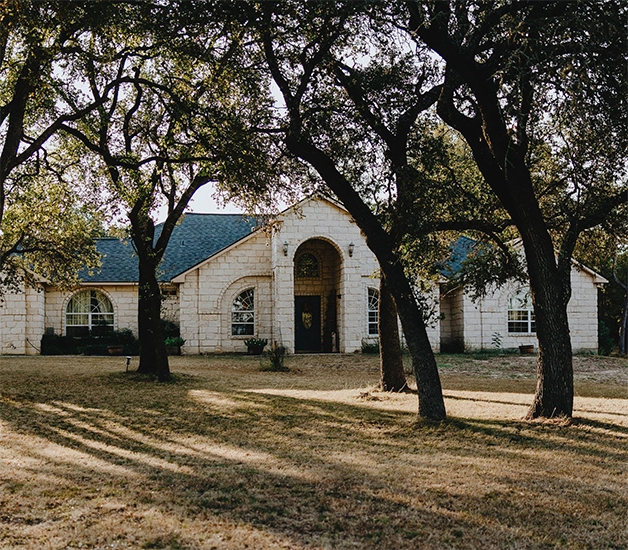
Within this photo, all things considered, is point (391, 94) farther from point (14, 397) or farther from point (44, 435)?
point (14, 397)

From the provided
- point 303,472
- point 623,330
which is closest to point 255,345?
point 623,330

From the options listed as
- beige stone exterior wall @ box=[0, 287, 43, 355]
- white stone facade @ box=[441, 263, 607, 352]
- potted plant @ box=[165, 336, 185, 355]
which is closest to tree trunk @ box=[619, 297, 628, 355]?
white stone facade @ box=[441, 263, 607, 352]

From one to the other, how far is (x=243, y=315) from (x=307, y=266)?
3534mm

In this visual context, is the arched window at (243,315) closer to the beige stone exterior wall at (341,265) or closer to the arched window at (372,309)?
the beige stone exterior wall at (341,265)

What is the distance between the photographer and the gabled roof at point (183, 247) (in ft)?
90.8

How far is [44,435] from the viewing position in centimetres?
926

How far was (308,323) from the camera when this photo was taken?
28656mm

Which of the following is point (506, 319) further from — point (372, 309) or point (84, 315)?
point (84, 315)

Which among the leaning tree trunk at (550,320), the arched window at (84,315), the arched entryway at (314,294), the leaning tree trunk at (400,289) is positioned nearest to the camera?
the leaning tree trunk at (550,320)

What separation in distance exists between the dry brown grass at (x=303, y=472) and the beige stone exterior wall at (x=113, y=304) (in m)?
13.5

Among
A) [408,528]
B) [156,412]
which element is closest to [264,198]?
[156,412]

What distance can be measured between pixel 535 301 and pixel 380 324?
444cm

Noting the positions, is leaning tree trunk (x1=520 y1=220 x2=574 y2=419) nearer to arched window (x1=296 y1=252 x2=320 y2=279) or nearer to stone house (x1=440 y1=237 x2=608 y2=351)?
stone house (x1=440 y1=237 x2=608 y2=351)

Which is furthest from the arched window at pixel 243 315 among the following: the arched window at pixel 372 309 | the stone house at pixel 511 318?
the stone house at pixel 511 318
